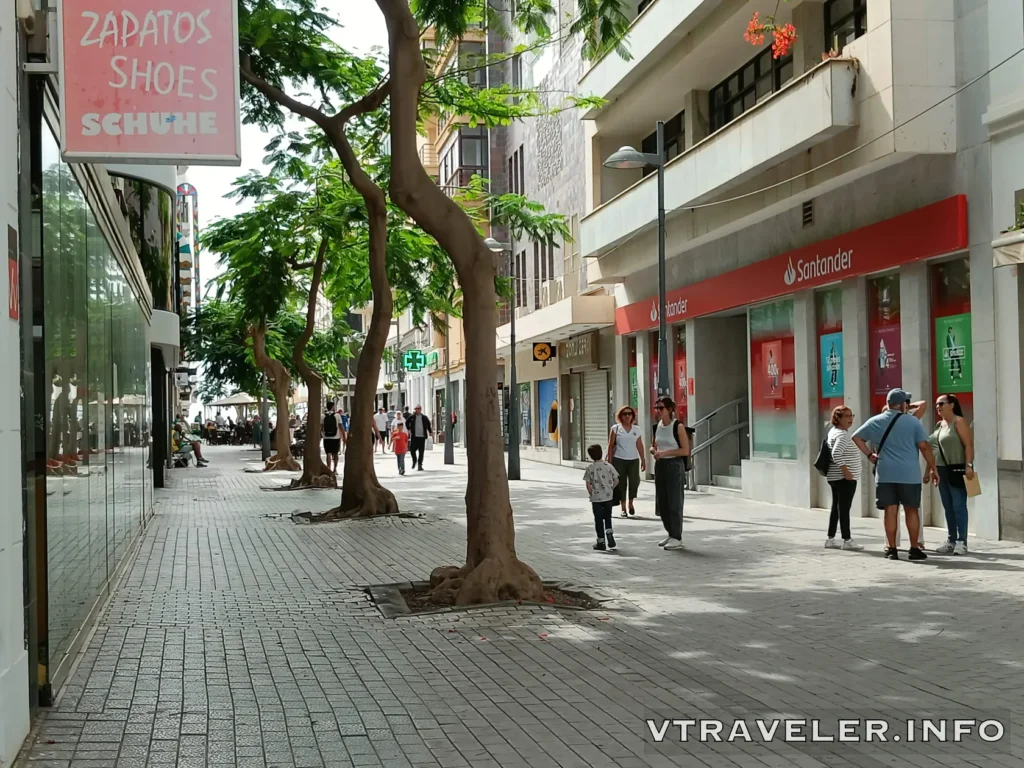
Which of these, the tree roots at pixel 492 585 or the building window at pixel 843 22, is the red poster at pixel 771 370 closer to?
the building window at pixel 843 22

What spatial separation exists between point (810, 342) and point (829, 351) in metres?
0.46

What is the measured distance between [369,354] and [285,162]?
443 centimetres

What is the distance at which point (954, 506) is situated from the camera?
12.7m

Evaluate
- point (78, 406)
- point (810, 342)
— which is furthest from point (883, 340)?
point (78, 406)

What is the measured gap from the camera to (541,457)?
3862 cm

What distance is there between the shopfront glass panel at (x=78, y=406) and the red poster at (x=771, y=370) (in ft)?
37.0

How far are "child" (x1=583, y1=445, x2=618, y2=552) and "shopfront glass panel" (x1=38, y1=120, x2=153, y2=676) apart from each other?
15.7ft

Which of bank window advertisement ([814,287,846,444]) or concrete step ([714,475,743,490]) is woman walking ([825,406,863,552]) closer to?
bank window advertisement ([814,287,846,444])

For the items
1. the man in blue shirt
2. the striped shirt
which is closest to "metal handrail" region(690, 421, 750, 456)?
the striped shirt

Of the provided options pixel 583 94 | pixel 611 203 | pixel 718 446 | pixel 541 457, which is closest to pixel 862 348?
pixel 718 446

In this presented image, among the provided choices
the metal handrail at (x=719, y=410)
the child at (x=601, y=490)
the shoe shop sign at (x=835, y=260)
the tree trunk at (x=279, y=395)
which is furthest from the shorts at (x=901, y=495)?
the tree trunk at (x=279, y=395)

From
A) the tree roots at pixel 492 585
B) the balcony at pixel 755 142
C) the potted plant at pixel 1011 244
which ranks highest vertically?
the balcony at pixel 755 142

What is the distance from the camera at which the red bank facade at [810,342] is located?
15.3 m

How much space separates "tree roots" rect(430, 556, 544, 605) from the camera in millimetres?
9961
